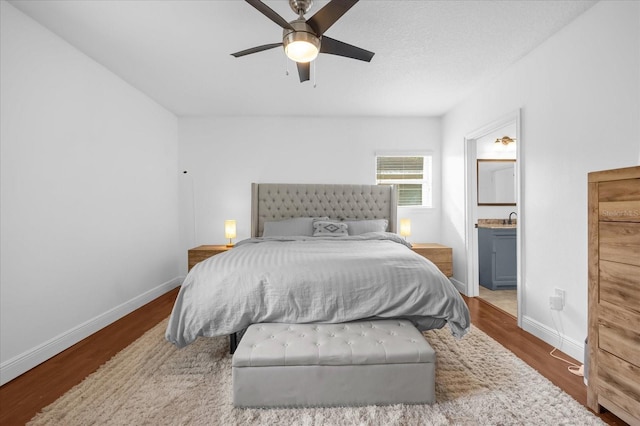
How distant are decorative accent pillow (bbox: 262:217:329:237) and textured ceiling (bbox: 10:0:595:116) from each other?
65.0 inches

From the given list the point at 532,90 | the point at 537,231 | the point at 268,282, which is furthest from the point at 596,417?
the point at 532,90

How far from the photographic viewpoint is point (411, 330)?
2092 millimetres

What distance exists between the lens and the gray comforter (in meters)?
2.25

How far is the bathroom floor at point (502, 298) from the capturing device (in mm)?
3787

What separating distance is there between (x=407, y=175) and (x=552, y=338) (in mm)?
3075

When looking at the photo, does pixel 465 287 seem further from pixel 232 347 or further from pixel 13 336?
pixel 13 336

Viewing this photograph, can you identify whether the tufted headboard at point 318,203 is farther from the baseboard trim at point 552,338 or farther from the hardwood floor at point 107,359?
the baseboard trim at point 552,338

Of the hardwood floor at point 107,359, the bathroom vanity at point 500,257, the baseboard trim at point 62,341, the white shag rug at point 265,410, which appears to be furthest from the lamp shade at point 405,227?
the baseboard trim at point 62,341

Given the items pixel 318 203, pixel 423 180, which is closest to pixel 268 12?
pixel 318 203

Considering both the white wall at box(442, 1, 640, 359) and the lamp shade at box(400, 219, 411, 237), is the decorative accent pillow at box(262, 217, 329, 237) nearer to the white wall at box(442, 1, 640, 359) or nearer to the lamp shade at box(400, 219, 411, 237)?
the lamp shade at box(400, 219, 411, 237)

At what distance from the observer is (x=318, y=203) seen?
4.96m

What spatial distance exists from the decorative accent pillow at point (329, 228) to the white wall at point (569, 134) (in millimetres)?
2027

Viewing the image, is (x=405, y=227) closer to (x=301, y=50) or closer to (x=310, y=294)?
(x=310, y=294)

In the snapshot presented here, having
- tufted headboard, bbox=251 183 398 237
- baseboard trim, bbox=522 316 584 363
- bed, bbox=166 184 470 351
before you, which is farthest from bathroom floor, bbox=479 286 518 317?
bed, bbox=166 184 470 351
